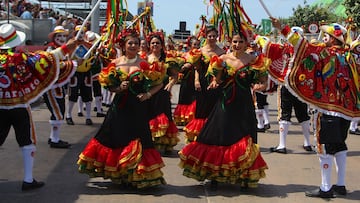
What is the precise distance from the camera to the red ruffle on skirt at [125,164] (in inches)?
229

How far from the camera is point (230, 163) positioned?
584 cm

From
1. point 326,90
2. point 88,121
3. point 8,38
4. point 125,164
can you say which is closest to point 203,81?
point 326,90

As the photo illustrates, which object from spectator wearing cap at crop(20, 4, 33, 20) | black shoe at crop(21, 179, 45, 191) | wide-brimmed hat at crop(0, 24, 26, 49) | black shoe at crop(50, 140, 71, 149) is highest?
spectator wearing cap at crop(20, 4, 33, 20)

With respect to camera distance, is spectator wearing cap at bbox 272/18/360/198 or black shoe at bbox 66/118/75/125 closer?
spectator wearing cap at bbox 272/18/360/198

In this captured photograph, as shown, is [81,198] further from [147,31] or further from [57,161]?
[147,31]

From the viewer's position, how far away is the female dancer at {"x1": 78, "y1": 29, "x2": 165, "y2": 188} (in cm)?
585

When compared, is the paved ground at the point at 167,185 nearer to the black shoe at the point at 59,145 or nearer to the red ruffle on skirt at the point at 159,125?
the black shoe at the point at 59,145

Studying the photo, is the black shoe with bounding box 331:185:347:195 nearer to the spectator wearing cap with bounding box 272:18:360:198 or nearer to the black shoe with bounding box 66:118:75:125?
the spectator wearing cap with bounding box 272:18:360:198

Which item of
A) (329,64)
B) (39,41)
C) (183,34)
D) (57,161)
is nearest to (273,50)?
(329,64)

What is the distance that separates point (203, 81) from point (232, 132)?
229cm

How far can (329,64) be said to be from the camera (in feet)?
19.2

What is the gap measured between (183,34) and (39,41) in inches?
545

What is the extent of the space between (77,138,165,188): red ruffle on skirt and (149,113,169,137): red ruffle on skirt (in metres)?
2.18

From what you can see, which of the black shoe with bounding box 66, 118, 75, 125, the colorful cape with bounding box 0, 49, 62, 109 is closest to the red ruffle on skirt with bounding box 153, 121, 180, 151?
the colorful cape with bounding box 0, 49, 62, 109
